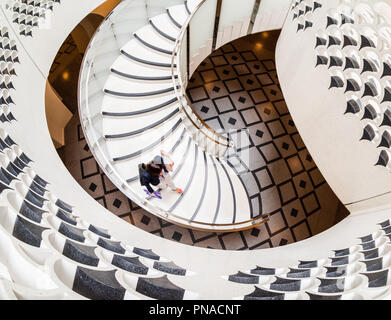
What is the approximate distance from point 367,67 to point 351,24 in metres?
0.60

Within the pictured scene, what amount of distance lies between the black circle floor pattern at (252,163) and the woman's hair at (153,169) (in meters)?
0.80

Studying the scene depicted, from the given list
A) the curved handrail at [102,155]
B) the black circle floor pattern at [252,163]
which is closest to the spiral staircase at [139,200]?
the curved handrail at [102,155]

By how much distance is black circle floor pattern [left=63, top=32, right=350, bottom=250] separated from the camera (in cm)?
451

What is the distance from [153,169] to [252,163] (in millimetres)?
2393

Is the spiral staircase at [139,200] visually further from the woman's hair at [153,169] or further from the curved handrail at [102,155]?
the woman's hair at [153,169]

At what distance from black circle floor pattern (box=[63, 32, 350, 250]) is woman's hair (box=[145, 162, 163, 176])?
80 centimetres

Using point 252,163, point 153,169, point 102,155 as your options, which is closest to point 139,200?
point 153,169

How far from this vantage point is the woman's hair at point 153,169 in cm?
400

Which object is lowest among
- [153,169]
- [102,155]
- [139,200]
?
[139,200]

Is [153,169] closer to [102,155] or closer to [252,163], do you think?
[102,155]

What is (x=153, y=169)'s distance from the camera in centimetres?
400

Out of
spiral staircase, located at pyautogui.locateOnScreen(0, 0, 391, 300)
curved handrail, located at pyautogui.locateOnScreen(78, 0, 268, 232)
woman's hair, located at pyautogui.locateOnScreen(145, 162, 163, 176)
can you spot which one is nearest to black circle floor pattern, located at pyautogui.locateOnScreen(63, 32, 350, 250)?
spiral staircase, located at pyautogui.locateOnScreen(0, 0, 391, 300)
